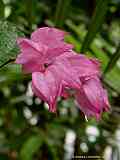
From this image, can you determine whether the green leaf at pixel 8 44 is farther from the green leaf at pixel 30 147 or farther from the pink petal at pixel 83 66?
the green leaf at pixel 30 147

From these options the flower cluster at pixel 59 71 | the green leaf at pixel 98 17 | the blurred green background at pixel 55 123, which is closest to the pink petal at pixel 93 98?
the flower cluster at pixel 59 71

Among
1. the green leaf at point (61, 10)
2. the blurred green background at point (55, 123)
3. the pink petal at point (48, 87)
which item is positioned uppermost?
the pink petal at point (48, 87)

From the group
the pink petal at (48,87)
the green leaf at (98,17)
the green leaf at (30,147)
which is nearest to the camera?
the pink petal at (48,87)

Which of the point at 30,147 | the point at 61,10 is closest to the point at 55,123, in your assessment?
the point at 30,147

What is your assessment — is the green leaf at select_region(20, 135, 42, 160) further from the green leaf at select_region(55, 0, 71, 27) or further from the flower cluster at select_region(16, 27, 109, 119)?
the flower cluster at select_region(16, 27, 109, 119)

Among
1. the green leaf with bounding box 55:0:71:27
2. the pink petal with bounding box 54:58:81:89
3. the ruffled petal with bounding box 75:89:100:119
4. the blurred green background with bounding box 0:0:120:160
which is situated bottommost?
the blurred green background with bounding box 0:0:120:160

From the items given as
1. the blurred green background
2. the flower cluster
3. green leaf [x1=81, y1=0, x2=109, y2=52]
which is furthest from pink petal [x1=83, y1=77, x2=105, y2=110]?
the blurred green background

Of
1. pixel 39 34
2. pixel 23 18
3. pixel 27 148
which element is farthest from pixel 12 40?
pixel 27 148

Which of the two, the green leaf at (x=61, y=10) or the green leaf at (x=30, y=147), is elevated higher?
the green leaf at (x=61, y=10)

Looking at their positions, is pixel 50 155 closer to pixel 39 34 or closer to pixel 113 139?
pixel 113 139
